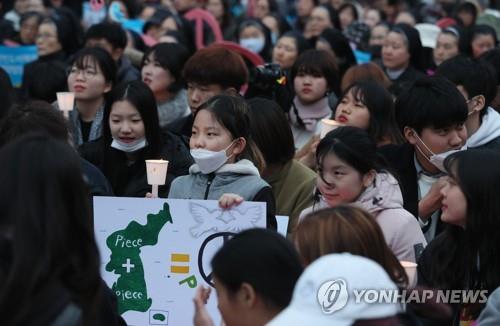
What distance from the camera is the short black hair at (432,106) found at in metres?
6.05

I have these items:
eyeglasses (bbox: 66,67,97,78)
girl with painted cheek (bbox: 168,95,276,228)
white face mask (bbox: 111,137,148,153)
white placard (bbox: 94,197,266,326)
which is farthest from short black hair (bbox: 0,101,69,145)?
eyeglasses (bbox: 66,67,97,78)

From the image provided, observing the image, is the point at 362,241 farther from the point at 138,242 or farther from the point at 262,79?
the point at 262,79

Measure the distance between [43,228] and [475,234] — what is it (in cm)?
204

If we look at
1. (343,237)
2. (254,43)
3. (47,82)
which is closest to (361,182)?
(343,237)

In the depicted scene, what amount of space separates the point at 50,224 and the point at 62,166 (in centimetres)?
18

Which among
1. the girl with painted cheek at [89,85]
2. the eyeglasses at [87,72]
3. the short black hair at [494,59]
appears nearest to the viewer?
the short black hair at [494,59]

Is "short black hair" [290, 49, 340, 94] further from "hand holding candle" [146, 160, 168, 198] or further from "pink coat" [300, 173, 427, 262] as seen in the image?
"pink coat" [300, 173, 427, 262]

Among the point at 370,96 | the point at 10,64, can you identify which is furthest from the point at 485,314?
the point at 10,64

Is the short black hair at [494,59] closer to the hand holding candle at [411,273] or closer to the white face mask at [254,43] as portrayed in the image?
the hand holding candle at [411,273]

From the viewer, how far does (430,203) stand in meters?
5.79

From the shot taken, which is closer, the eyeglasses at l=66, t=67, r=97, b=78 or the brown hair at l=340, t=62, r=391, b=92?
the eyeglasses at l=66, t=67, r=97, b=78

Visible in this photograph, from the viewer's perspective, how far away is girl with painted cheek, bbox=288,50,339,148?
8562mm

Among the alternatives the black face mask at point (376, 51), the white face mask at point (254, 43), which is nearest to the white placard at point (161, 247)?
the white face mask at point (254, 43)

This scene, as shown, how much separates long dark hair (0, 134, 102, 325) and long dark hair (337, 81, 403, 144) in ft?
13.3
